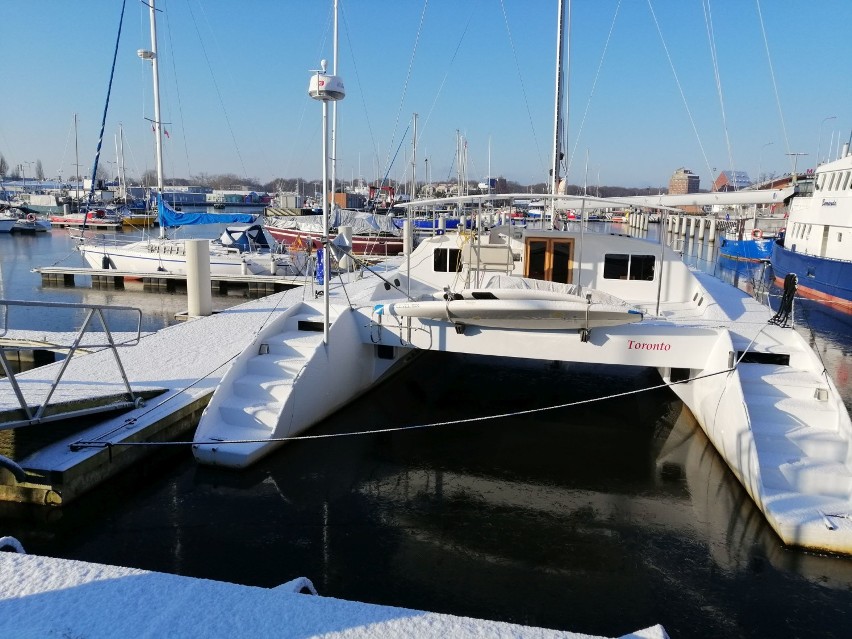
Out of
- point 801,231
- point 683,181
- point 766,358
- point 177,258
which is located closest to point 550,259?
point 766,358

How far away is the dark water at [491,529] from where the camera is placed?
5.11 meters

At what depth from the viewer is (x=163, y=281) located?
2250cm

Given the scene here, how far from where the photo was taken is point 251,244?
26.7 m

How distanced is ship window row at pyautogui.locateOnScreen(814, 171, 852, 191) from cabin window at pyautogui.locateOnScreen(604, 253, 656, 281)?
20.0 m

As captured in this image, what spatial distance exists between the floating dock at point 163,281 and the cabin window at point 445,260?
385 inches

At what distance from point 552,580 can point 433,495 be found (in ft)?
6.49

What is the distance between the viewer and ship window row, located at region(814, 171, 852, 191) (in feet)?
81.5

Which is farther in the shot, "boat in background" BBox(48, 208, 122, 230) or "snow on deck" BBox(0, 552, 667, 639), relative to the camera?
"boat in background" BBox(48, 208, 122, 230)

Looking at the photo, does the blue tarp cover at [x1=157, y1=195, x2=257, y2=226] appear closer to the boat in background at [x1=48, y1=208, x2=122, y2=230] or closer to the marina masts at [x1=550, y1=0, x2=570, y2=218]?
the marina masts at [x1=550, y1=0, x2=570, y2=218]

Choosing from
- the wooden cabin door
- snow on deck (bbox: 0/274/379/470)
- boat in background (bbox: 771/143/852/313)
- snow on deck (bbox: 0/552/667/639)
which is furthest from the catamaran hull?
boat in background (bbox: 771/143/852/313)

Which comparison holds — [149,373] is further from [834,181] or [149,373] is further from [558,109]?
[834,181]

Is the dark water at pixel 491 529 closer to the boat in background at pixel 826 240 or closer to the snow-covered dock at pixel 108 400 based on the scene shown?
the snow-covered dock at pixel 108 400

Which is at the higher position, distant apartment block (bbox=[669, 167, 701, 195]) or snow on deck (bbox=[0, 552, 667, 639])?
distant apartment block (bbox=[669, 167, 701, 195])

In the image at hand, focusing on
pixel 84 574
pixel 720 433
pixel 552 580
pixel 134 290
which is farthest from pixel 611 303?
pixel 134 290
